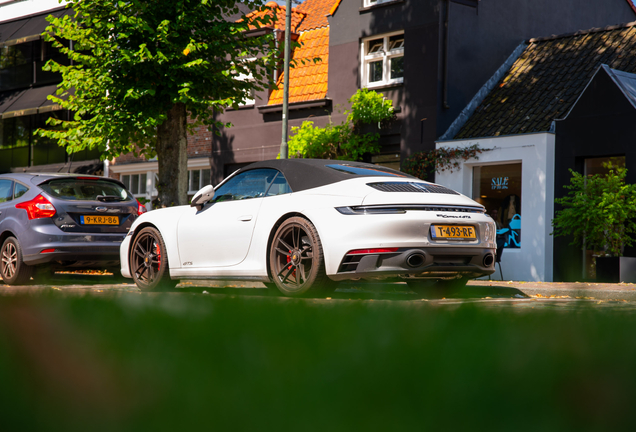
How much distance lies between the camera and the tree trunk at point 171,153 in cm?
1692

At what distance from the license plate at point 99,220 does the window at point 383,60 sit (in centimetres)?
1077

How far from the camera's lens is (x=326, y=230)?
267 inches

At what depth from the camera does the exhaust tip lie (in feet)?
21.7

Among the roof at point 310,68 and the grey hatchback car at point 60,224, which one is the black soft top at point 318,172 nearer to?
the grey hatchback car at point 60,224

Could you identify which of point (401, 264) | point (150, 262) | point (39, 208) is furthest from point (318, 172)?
point (39, 208)

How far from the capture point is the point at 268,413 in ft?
3.61

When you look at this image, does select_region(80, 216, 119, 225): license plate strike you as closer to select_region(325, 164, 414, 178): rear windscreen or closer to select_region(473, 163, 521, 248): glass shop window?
select_region(325, 164, 414, 178): rear windscreen

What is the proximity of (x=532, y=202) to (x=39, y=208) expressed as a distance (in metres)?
11.2

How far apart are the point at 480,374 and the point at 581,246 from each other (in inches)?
609

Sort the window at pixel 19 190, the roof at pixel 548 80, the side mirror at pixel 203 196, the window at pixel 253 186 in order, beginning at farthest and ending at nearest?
the roof at pixel 548 80, the window at pixel 19 190, the side mirror at pixel 203 196, the window at pixel 253 186

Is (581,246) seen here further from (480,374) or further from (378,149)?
(480,374)

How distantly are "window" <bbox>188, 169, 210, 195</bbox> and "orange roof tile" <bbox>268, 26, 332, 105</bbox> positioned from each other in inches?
159

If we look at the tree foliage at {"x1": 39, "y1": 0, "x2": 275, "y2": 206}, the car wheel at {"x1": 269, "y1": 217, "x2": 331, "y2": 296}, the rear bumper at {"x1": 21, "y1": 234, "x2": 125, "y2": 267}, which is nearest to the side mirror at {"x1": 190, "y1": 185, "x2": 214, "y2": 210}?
the car wheel at {"x1": 269, "y1": 217, "x2": 331, "y2": 296}

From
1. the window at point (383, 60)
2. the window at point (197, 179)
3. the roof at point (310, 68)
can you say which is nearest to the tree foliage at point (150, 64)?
the window at point (383, 60)
